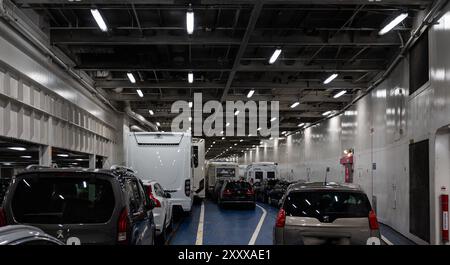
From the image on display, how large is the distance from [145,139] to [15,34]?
666 centimetres

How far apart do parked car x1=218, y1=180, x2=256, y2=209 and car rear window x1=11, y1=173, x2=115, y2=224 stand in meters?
20.3

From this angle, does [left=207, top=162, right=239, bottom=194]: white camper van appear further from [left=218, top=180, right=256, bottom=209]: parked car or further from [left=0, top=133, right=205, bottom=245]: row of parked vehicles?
[left=0, top=133, right=205, bottom=245]: row of parked vehicles

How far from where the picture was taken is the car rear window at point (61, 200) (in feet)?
21.3

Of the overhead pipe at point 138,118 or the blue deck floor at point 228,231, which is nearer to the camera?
the blue deck floor at point 228,231

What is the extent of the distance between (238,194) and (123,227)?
20.5m

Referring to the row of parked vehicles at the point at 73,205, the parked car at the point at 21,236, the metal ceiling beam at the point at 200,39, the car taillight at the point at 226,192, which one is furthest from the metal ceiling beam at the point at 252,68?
the parked car at the point at 21,236

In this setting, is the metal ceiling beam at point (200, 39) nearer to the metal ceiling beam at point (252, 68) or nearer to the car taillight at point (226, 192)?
the metal ceiling beam at point (252, 68)

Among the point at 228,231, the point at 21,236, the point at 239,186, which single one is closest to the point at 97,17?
the point at 228,231

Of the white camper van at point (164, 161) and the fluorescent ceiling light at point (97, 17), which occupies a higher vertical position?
the fluorescent ceiling light at point (97, 17)

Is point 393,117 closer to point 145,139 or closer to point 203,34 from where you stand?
point 203,34

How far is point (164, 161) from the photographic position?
60.0ft

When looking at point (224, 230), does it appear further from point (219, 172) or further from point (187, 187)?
point (219, 172)

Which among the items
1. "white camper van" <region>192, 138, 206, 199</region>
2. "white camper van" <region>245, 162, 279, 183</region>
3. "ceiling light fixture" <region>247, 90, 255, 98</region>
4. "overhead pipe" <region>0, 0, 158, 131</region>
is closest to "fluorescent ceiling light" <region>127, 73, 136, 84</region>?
"overhead pipe" <region>0, 0, 158, 131</region>
